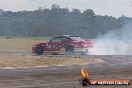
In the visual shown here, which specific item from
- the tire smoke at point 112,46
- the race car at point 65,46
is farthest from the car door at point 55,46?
the tire smoke at point 112,46

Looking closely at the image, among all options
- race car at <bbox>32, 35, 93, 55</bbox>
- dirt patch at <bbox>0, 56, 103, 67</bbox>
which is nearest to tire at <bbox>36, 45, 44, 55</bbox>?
race car at <bbox>32, 35, 93, 55</bbox>

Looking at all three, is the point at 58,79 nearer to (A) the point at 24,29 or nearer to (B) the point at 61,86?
(B) the point at 61,86

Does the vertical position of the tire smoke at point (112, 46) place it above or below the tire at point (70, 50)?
below

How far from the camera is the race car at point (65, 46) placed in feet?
105

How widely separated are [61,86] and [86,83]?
14.8ft

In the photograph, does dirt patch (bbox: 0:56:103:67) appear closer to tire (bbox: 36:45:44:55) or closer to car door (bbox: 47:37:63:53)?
car door (bbox: 47:37:63:53)

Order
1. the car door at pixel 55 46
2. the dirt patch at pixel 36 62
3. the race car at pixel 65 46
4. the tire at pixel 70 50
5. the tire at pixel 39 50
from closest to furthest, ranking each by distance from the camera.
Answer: the dirt patch at pixel 36 62
the tire at pixel 70 50
the race car at pixel 65 46
the car door at pixel 55 46
the tire at pixel 39 50

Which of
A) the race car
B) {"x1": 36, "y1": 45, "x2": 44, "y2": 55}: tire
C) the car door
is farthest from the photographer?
{"x1": 36, "y1": 45, "x2": 44, "y2": 55}: tire

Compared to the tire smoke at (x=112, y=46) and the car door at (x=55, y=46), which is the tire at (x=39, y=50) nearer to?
the car door at (x=55, y=46)

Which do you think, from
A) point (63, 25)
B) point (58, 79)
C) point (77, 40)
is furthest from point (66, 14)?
point (58, 79)

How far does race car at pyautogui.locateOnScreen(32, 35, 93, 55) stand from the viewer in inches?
1256

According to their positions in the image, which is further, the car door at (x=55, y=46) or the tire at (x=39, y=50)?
the tire at (x=39, y=50)

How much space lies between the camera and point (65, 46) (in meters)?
32.2

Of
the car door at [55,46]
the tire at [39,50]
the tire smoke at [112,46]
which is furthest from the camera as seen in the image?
the tire smoke at [112,46]
